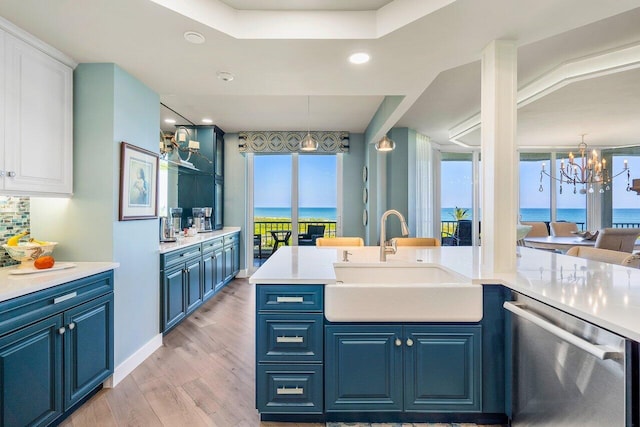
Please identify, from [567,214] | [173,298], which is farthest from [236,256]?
[567,214]

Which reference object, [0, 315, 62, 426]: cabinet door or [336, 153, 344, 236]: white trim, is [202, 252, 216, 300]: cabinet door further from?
[336, 153, 344, 236]: white trim

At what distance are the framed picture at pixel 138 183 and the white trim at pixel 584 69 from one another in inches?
153

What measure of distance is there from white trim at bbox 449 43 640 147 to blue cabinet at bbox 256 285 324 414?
124 inches

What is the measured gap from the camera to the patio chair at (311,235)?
6145 millimetres

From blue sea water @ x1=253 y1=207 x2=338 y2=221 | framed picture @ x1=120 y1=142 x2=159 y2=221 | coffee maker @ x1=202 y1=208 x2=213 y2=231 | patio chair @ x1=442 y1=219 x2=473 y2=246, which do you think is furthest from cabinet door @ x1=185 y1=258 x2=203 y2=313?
patio chair @ x1=442 y1=219 x2=473 y2=246

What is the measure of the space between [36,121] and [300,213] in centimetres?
414

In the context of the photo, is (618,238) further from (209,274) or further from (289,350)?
(209,274)

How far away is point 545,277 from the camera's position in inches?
68.5

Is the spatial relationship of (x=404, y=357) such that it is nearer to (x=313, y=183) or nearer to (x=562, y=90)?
(x=562, y=90)

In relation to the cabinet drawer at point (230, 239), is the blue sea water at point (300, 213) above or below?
above

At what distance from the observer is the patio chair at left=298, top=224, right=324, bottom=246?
242 inches

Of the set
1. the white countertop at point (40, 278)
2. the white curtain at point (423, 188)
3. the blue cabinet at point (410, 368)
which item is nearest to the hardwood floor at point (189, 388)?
the blue cabinet at point (410, 368)

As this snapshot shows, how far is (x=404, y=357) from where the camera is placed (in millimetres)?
1748

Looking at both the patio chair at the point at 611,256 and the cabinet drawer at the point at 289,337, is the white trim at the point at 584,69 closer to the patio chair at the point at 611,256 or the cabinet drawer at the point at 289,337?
the patio chair at the point at 611,256
